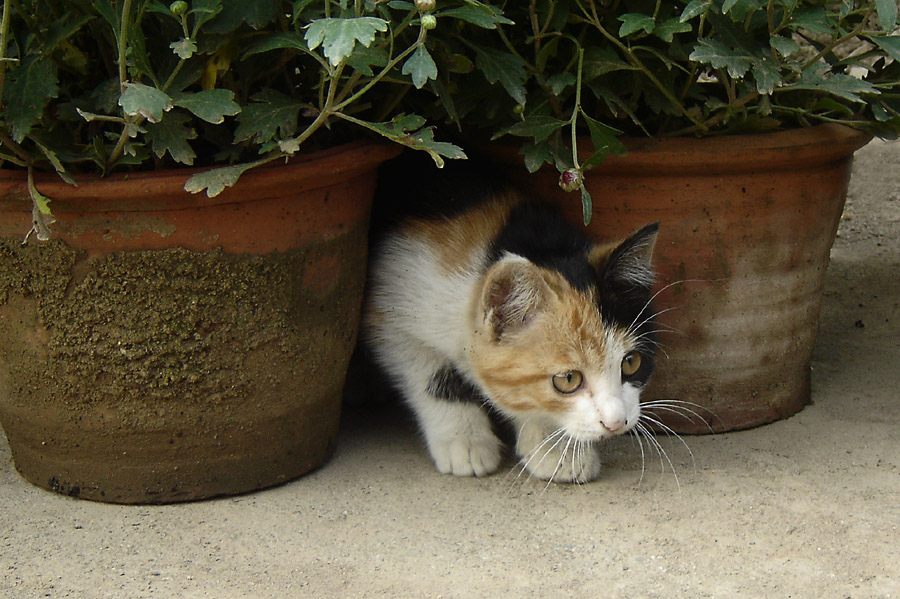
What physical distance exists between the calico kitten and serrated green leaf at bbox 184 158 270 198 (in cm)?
53

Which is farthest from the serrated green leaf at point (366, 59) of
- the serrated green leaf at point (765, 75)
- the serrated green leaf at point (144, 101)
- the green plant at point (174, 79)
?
the serrated green leaf at point (765, 75)

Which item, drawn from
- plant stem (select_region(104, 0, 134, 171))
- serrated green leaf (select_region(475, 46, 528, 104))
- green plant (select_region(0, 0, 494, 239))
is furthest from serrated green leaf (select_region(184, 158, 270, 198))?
serrated green leaf (select_region(475, 46, 528, 104))

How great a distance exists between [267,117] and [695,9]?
0.83 m

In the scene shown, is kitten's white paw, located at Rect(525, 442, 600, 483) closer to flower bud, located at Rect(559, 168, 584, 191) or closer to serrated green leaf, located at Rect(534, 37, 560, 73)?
flower bud, located at Rect(559, 168, 584, 191)

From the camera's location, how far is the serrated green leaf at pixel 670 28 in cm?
189

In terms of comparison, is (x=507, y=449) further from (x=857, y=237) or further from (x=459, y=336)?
(x=857, y=237)

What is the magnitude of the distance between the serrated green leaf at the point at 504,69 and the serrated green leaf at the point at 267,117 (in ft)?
1.24

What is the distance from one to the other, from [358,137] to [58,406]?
824 mm

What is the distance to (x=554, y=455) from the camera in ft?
7.29

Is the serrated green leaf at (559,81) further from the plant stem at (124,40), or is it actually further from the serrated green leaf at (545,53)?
the plant stem at (124,40)

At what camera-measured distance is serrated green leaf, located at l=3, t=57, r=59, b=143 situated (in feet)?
5.48

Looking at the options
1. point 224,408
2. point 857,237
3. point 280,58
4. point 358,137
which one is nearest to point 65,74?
point 280,58

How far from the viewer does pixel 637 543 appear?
74.1 inches

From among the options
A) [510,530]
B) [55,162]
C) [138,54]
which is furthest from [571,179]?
A: [55,162]
